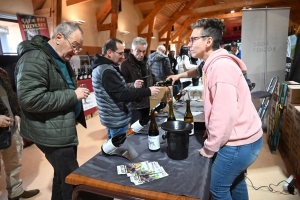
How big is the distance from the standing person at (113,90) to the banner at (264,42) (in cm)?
255

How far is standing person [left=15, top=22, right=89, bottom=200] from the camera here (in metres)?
1.17

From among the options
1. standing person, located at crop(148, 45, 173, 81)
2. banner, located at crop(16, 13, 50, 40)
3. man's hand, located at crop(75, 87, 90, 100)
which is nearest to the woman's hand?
man's hand, located at crop(75, 87, 90, 100)

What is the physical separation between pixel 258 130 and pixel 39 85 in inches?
51.5

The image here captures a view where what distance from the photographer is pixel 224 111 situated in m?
1.00

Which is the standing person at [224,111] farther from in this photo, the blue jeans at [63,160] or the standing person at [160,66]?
the standing person at [160,66]

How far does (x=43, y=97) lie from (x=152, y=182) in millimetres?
786

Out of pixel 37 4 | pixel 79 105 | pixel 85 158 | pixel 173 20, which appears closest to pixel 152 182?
pixel 79 105

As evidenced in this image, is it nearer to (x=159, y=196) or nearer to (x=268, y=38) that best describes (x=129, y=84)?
(x=159, y=196)

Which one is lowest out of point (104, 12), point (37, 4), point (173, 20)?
point (37, 4)

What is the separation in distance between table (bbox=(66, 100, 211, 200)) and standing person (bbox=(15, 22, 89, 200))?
1.05 feet

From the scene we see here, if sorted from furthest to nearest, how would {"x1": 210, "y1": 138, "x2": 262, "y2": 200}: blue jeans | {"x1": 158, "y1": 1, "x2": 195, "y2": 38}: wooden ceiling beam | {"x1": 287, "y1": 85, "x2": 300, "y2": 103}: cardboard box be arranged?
1. {"x1": 158, "y1": 1, "x2": 195, "y2": 38}: wooden ceiling beam
2. {"x1": 287, "y1": 85, "x2": 300, "y2": 103}: cardboard box
3. {"x1": 210, "y1": 138, "x2": 262, "y2": 200}: blue jeans

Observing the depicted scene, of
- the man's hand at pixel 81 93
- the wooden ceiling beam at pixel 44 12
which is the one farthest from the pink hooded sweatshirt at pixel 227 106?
A: the wooden ceiling beam at pixel 44 12

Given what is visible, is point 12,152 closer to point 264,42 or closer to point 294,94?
point 294,94

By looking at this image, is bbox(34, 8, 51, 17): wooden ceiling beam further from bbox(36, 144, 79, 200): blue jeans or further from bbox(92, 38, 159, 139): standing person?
bbox(36, 144, 79, 200): blue jeans
